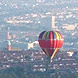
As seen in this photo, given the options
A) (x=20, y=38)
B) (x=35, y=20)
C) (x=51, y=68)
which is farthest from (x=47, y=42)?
(x=35, y=20)

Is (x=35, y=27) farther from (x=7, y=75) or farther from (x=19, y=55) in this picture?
(x=7, y=75)

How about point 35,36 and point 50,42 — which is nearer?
point 50,42

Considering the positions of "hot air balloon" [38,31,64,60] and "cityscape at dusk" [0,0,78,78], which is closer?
"hot air balloon" [38,31,64,60]

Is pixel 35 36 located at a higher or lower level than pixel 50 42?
lower

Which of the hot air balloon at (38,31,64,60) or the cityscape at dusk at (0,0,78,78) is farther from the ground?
the hot air balloon at (38,31,64,60)
